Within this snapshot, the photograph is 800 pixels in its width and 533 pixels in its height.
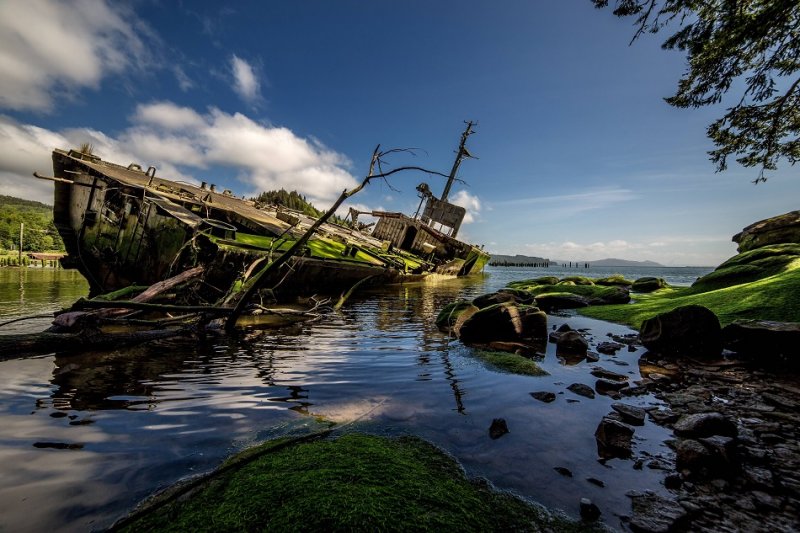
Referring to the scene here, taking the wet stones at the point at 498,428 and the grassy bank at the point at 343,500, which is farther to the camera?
the wet stones at the point at 498,428

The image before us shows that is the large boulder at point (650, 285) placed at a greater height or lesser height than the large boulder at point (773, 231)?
lesser

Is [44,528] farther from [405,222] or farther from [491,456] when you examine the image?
[405,222]

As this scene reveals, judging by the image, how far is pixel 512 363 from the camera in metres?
6.44

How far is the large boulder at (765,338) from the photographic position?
220 inches

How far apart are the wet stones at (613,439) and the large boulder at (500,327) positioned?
16.5 ft

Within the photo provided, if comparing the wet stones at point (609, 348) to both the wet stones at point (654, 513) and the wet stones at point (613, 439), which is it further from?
the wet stones at point (654, 513)

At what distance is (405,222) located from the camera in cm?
3434

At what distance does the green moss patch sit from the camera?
19.9 feet

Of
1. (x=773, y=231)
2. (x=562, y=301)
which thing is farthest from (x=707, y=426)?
(x=773, y=231)

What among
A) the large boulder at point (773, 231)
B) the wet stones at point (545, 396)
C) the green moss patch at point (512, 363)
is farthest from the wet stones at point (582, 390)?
the large boulder at point (773, 231)

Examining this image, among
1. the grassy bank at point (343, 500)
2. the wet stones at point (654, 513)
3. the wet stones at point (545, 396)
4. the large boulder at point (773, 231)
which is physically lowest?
the wet stones at point (545, 396)

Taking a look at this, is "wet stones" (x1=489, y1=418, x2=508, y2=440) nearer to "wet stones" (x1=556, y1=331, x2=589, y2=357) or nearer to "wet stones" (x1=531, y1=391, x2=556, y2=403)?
"wet stones" (x1=531, y1=391, x2=556, y2=403)

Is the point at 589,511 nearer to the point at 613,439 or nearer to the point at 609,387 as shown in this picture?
the point at 613,439

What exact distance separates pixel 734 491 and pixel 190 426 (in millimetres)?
5180
